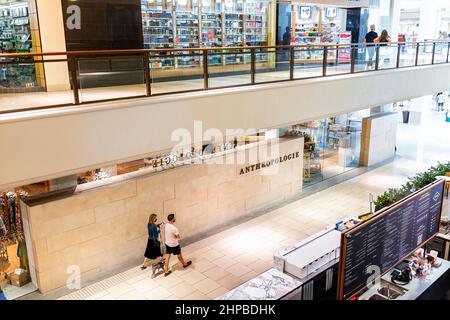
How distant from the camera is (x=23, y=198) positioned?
7363 millimetres

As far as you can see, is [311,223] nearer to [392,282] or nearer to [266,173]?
[266,173]

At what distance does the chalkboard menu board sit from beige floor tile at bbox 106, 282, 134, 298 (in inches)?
164

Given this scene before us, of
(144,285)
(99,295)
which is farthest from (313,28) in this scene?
(99,295)

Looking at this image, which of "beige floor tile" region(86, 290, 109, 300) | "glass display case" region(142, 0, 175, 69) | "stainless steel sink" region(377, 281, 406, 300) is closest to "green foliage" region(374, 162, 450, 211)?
"stainless steel sink" region(377, 281, 406, 300)

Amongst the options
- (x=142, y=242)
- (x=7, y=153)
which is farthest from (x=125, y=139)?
(x=142, y=242)

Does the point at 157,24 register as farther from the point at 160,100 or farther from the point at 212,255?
the point at 212,255

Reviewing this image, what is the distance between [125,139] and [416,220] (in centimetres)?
454

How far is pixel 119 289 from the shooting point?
773 cm

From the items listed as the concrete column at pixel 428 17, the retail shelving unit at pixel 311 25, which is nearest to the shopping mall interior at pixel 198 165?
the retail shelving unit at pixel 311 25

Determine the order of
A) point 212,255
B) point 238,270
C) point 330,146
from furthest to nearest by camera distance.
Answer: point 330,146
point 212,255
point 238,270

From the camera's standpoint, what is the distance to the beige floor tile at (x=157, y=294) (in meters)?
7.50

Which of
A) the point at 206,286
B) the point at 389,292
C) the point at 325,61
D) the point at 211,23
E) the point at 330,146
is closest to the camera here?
the point at 389,292

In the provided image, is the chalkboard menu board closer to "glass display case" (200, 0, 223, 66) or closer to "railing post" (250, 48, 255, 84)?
"railing post" (250, 48, 255, 84)

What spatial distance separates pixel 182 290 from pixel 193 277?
47cm
